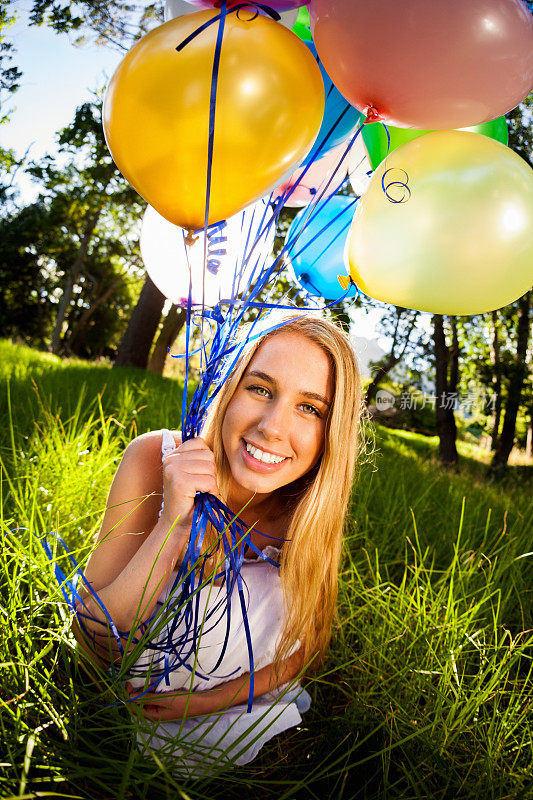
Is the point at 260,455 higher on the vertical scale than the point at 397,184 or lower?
lower

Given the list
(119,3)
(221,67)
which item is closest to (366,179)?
(221,67)

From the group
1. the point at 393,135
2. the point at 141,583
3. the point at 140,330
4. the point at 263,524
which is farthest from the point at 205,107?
the point at 140,330

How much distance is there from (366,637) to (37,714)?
1006mm

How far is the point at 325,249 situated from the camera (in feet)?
5.46

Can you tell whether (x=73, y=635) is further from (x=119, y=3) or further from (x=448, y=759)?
(x=119, y=3)

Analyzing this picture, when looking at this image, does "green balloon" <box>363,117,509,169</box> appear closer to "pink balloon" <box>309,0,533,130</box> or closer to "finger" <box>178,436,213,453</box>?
"pink balloon" <box>309,0,533,130</box>

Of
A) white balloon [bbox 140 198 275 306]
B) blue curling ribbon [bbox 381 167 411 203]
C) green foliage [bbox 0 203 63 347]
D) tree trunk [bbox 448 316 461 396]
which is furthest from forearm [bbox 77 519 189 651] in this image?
green foliage [bbox 0 203 63 347]

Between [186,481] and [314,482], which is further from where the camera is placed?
[314,482]

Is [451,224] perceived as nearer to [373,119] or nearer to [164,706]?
[373,119]

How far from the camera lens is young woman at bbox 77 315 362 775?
4.59ft

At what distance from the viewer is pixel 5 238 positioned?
16172mm

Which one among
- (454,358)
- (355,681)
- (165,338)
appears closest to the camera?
(355,681)

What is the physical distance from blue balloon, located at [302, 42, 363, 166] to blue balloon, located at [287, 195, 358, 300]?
0.19m

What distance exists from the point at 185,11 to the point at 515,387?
5.99m
